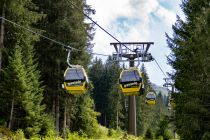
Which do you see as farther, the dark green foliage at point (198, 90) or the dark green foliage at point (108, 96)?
the dark green foliage at point (108, 96)

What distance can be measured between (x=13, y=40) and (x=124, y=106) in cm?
5182

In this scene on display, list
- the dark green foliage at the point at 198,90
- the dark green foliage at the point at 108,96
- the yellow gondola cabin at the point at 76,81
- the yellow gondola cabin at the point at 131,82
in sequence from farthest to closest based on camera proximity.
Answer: the dark green foliage at the point at 108,96 < the yellow gondola cabin at the point at 131,82 < the yellow gondola cabin at the point at 76,81 < the dark green foliage at the point at 198,90

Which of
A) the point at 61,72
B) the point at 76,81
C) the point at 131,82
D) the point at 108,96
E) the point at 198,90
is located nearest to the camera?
the point at 198,90

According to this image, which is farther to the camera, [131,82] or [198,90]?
[131,82]

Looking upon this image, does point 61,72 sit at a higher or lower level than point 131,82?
higher

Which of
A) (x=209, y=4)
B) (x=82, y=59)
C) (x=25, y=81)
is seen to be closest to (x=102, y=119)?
(x=82, y=59)

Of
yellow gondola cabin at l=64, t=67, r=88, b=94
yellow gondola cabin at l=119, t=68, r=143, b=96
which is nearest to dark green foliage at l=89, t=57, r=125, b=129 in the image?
yellow gondola cabin at l=119, t=68, r=143, b=96

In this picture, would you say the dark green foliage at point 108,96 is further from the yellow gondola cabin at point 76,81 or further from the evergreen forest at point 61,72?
the yellow gondola cabin at point 76,81

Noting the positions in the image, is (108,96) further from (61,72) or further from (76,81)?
(76,81)

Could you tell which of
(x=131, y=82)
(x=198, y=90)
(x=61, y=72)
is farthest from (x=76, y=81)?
(x=61, y=72)

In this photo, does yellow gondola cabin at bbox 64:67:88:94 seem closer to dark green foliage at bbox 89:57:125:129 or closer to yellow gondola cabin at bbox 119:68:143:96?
yellow gondola cabin at bbox 119:68:143:96

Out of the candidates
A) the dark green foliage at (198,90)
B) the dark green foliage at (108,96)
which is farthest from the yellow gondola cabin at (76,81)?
the dark green foliage at (108,96)

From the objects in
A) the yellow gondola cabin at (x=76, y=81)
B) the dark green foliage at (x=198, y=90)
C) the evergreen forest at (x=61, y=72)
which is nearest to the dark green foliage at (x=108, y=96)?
the evergreen forest at (x=61, y=72)

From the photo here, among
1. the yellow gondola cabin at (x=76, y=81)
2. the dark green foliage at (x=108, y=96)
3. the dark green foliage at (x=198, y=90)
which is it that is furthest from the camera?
the dark green foliage at (x=108, y=96)
